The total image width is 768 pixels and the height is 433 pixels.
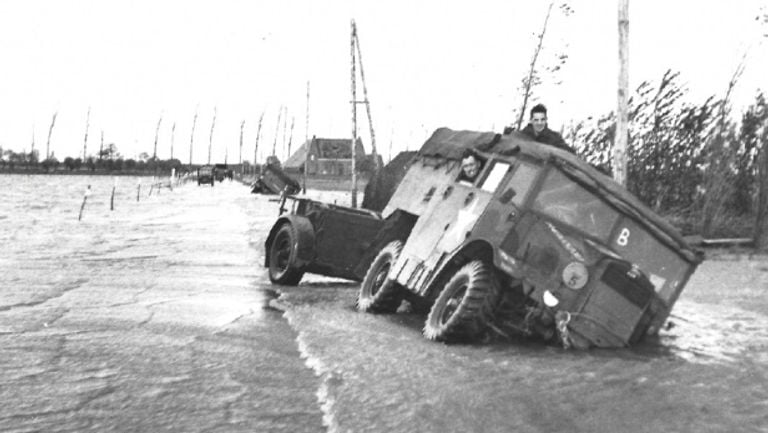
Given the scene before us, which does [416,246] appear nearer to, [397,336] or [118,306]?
[397,336]

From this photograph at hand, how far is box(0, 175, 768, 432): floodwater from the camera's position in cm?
534

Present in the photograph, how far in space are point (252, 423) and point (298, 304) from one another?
5.51 meters

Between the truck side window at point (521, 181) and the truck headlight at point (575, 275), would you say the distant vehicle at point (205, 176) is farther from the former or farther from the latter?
the truck headlight at point (575, 275)

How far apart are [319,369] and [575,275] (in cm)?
248

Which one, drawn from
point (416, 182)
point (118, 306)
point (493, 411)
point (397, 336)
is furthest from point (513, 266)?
A: point (118, 306)

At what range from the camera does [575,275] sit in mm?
7828

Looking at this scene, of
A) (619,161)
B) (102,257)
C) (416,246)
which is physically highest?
(619,161)

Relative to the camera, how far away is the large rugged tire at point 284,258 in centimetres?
1247

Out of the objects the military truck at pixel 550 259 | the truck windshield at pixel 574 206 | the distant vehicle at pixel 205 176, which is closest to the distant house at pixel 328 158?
the distant vehicle at pixel 205 176

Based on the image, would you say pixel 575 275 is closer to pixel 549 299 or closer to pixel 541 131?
pixel 549 299

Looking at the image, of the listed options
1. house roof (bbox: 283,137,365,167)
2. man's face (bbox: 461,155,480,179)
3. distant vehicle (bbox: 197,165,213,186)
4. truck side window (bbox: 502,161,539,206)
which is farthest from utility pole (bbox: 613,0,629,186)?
house roof (bbox: 283,137,365,167)

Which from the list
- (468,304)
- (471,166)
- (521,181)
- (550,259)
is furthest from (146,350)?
(471,166)

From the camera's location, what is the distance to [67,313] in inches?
364

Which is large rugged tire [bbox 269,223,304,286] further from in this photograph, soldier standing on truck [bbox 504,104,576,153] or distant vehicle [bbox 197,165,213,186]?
distant vehicle [bbox 197,165,213,186]
